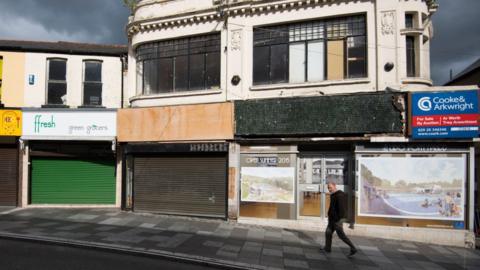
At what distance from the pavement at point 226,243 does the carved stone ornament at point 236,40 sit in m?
6.20

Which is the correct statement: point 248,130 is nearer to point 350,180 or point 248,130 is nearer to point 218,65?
point 218,65

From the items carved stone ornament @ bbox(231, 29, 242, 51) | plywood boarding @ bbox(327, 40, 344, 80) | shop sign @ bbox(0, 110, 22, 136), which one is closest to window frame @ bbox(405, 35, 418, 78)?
plywood boarding @ bbox(327, 40, 344, 80)

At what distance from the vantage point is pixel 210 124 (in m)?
12.1

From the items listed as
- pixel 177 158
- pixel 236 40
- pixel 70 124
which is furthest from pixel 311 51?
pixel 70 124

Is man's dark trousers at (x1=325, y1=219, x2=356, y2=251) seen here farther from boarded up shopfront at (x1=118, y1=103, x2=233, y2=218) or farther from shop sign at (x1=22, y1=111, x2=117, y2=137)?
shop sign at (x1=22, y1=111, x2=117, y2=137)

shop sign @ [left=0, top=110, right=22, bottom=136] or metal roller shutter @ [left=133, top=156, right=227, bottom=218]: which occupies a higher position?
shop sign @ [left=0, top=110, right=22, bottom=136]

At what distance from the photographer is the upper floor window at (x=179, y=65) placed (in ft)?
42.1

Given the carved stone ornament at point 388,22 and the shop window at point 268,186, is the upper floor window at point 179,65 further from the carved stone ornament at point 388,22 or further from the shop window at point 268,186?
the carved stone ornament at point 388,22

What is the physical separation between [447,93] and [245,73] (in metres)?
6.32

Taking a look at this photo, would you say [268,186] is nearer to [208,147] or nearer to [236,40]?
[208,147]

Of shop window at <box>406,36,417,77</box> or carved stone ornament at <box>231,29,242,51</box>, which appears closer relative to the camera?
shop window at <box>406,36,417,77</box>

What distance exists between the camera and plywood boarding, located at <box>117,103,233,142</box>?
474 inches

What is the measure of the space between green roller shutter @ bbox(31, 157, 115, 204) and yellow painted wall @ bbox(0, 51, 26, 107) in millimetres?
2665

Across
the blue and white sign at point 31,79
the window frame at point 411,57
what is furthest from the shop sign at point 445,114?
the blue and white sign at point 31,79
